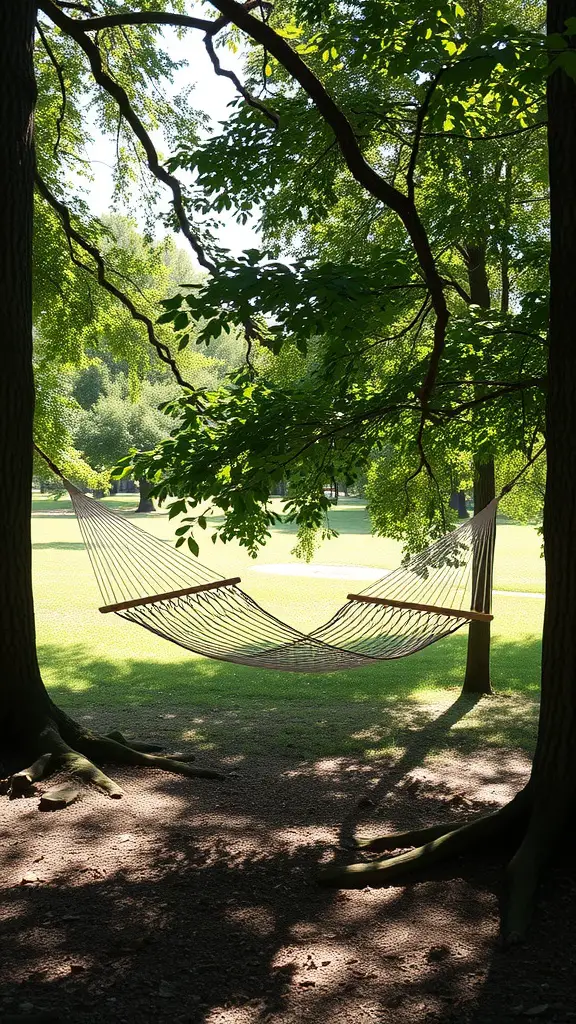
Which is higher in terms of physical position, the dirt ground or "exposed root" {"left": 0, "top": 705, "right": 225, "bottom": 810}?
"exposed root" {"left": 0, "top": 705, "right": 225, "bottom": 810}

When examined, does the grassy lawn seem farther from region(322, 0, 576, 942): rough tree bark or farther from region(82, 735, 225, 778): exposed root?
region(322, 0, 576, 942): rough tree bark

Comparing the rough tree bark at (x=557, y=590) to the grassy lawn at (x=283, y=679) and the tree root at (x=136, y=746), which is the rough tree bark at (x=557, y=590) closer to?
the tree root at (x=136, y=746)

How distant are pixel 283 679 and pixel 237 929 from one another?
6.56 metres

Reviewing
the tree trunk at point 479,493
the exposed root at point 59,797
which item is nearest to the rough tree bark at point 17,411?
the exposed root at point 59,797

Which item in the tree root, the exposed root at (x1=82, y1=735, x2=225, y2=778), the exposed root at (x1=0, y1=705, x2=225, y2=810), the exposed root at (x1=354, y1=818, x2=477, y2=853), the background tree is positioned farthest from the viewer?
the tree root

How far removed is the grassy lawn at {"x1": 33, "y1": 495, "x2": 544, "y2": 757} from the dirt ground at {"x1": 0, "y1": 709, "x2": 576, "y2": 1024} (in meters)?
2.12

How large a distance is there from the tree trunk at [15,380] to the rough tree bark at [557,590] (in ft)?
5.17

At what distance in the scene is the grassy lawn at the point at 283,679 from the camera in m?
6.16

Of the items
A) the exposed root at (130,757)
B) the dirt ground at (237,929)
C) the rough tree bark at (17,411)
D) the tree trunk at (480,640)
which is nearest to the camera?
the dirt ground at (237,929)

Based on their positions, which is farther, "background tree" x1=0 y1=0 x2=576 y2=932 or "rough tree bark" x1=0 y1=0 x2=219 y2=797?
"rough tree bark" x1=0 y1=0 x2=219 y2=797

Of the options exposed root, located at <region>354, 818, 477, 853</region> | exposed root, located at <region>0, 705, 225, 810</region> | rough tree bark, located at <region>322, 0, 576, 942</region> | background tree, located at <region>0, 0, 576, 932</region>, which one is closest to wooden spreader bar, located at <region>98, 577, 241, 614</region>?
background tree, located at <region>0, 0, 576, 932</region>

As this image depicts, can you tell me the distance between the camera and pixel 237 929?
2529 millimetres

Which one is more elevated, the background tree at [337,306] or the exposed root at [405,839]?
the background tree at [337,306]

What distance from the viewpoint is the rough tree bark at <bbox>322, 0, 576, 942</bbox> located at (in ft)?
9.09
